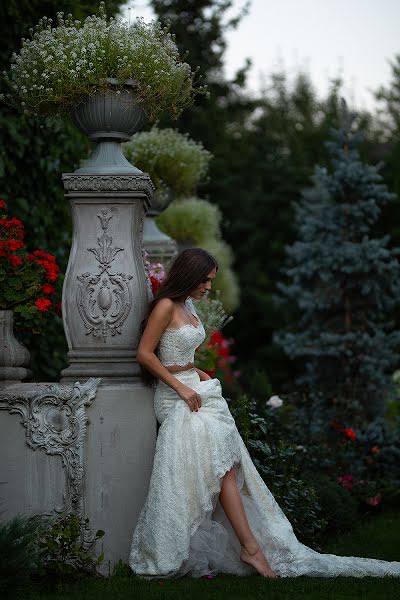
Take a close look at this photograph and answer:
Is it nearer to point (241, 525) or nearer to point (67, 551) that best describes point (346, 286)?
point (241, 525)

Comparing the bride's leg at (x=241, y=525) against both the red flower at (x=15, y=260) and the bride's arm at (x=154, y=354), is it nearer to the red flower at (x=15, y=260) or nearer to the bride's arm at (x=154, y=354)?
the bride's arm at (x=154, y=354)

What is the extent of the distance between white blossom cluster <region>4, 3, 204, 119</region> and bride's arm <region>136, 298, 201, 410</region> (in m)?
1.33

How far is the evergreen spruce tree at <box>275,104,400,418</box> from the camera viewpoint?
11789mm

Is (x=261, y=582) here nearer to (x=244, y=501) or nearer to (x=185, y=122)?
(x=244, y=501)

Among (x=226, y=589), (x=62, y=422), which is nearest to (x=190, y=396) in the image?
(x=62, y=422)

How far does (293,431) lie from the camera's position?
938cm

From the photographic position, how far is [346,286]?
12.1m

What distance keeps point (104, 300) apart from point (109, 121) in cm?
108

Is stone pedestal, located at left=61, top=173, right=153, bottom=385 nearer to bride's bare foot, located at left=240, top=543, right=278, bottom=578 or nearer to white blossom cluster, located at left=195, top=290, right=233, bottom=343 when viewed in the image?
bride's bare foot, located at left=240, top=543, right=278, bottom=578

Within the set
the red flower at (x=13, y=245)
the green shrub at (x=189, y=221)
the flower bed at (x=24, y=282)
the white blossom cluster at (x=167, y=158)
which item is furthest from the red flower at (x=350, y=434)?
the red flower at (x=13, y=245)

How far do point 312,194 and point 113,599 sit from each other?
9.55 m

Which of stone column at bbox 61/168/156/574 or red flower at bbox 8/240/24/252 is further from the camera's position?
red flower at bbox 8/240/24/252

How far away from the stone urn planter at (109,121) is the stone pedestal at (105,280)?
133mm

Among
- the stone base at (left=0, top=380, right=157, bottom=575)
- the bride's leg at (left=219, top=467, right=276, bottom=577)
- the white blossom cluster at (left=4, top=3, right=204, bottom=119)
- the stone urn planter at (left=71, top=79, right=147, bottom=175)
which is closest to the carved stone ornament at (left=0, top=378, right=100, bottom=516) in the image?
the stone base at (left=0, top=380, right=157, bottom=575)
